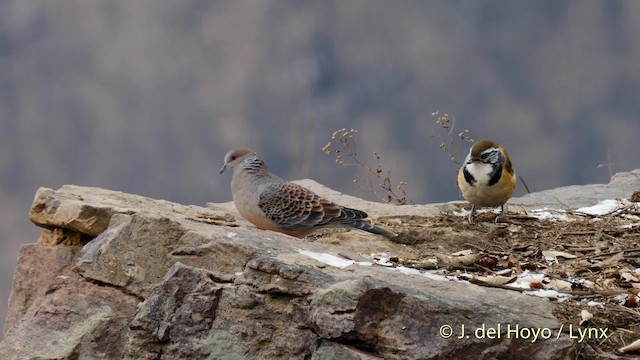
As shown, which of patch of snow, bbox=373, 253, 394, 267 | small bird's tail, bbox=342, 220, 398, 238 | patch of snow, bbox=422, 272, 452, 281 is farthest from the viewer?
small bird's tail, bbox=342, 220, 398, 238

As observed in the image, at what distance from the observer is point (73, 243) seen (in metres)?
7.49

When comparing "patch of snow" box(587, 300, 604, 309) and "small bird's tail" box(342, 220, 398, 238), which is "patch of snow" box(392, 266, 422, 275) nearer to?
"small bird's tail" box(342, 220, 398, 238)

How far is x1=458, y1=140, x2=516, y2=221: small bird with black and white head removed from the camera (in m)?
8.86

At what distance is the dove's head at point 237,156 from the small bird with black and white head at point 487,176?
219 centimetres

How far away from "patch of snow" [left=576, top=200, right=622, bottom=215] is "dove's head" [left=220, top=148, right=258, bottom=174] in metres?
3.62

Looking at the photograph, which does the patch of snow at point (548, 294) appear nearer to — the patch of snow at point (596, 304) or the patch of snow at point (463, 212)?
the patch of snow at point (596, 304)

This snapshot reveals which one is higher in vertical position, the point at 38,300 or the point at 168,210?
the point at 168,210

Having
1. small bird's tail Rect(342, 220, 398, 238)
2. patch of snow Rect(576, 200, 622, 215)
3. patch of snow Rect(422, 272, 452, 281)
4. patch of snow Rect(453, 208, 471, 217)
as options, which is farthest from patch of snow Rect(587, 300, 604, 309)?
patch of snow Rect(576, 200, 622, 215)

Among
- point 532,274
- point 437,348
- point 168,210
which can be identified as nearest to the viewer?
point 437,348

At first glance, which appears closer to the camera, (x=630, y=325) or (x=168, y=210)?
(x=630, y=325)

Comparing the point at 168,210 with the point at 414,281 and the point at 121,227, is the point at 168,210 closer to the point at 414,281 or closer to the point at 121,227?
the point at 121,227

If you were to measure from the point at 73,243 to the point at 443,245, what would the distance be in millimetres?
3075

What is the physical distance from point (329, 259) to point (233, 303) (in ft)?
2.97

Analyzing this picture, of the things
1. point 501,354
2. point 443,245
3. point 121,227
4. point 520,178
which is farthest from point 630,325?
point 520,178
